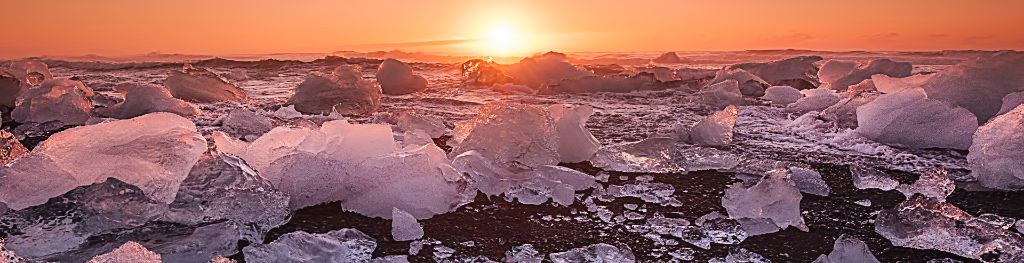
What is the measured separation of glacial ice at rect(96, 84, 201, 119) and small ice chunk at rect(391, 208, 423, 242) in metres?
2.62

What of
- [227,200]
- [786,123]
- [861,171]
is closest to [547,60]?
[786,123]

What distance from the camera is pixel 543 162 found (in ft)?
6.18

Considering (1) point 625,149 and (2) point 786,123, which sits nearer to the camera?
(1) point 625,149

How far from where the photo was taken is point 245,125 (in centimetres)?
288

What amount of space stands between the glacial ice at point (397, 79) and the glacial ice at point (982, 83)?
391 cm

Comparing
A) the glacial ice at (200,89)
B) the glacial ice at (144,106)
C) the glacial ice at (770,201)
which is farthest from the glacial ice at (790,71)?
the glacial ice at (144,106)

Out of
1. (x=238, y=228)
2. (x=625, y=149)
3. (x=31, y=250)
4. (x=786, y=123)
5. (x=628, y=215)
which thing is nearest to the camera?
(x=31, y=250)

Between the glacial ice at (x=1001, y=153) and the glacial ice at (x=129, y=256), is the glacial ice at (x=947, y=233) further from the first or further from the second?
the glacial ice at (x=129, y=256)

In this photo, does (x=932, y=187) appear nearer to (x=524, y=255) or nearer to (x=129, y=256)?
(x=524, y=255)

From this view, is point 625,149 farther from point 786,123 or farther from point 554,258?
point 786,123

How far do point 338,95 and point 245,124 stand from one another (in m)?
0.98

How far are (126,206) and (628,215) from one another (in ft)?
3.87

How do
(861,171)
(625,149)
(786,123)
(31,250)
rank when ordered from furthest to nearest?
(786,123), (625,149), (861,171), (31,250)

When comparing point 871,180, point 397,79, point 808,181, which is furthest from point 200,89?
point 871,180
